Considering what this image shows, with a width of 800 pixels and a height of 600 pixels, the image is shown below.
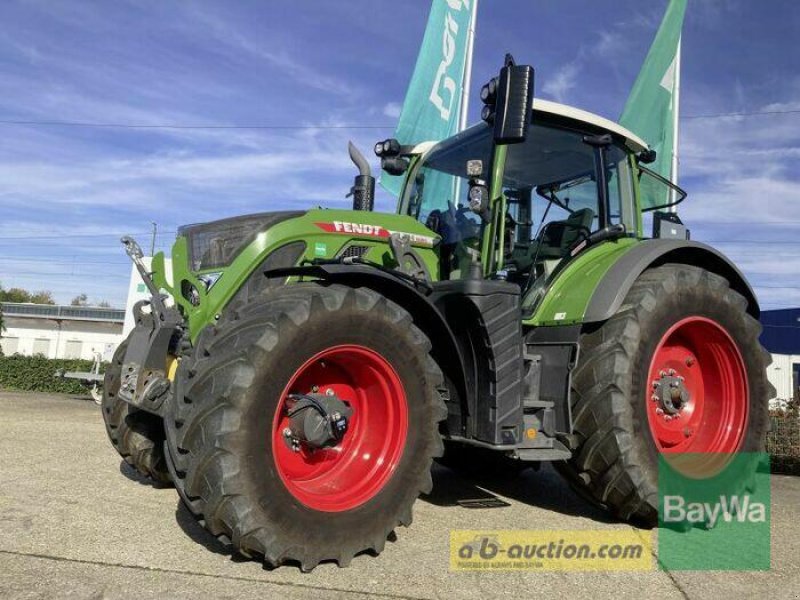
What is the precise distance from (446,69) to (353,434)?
9708mm

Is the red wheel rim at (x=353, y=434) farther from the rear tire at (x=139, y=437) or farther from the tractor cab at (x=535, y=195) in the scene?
the rear tire at (x=139, y=437)

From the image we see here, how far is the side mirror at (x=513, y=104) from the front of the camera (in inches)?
142

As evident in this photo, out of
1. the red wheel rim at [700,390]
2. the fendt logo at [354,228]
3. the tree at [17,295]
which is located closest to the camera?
the fendt logo at [354,228]

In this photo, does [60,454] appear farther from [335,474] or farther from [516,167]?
[516,167]

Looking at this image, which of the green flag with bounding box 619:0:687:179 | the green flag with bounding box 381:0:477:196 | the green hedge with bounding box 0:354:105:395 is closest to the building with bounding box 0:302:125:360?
the green hedge with bounding box 0:354:105:395

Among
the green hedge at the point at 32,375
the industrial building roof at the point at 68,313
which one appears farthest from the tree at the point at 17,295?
the green hedge at the point at 32,375

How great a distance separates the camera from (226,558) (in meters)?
3.10

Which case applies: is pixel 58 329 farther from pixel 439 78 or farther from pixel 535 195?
pixel 535 195

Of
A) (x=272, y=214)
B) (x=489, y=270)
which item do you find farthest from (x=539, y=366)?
(x=272, y=214)

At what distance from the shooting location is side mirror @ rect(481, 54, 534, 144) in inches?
142

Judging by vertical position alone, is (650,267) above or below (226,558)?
above

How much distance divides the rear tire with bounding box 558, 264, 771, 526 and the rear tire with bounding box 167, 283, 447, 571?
41.4 inches

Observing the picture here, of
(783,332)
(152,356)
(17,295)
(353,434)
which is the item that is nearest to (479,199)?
(353,434)

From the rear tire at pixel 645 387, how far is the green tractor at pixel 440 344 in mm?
13
